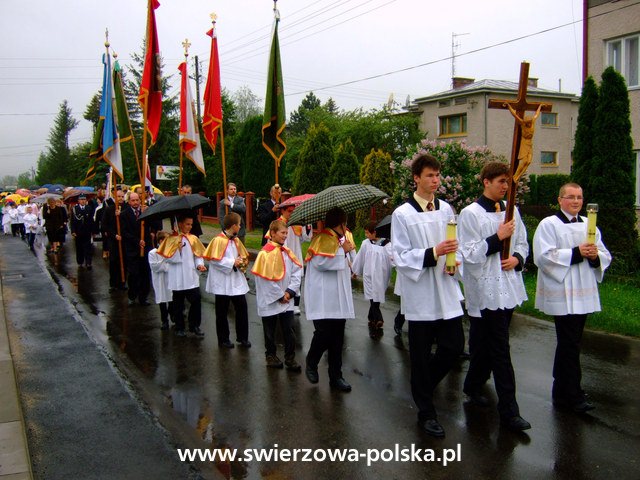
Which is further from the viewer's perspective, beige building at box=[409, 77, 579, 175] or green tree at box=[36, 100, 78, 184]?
green tree at box=[36, 100, 78, 184]

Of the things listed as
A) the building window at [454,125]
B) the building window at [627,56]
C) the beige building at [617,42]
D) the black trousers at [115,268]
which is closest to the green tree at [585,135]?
the beige building at [617,42]

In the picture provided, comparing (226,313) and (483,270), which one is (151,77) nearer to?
(226,313)

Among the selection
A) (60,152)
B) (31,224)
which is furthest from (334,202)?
(60,152)

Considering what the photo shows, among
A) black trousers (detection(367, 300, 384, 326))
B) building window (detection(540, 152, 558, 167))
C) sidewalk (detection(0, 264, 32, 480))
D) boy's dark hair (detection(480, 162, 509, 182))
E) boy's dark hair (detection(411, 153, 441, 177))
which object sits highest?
building window (detection(540, 152, 558, 167))

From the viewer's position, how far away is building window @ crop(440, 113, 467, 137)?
37312 mm

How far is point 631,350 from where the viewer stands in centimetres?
711

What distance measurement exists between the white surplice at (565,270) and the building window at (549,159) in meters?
35.3

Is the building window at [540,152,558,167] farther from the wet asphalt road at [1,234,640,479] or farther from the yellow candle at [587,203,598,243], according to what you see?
the yellow candle at [587,203,598,243]

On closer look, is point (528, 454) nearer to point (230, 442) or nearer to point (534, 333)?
point (230, 442)

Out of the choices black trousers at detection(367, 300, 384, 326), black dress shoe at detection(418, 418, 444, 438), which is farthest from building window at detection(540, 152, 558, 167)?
black dress shoe at detection(418, 418, 444, 438)

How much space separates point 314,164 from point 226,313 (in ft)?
50.3

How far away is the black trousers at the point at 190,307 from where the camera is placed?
8312 millimetres

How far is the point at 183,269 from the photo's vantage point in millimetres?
8258

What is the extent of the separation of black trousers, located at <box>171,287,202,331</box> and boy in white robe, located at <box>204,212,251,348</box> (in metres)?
0.75
